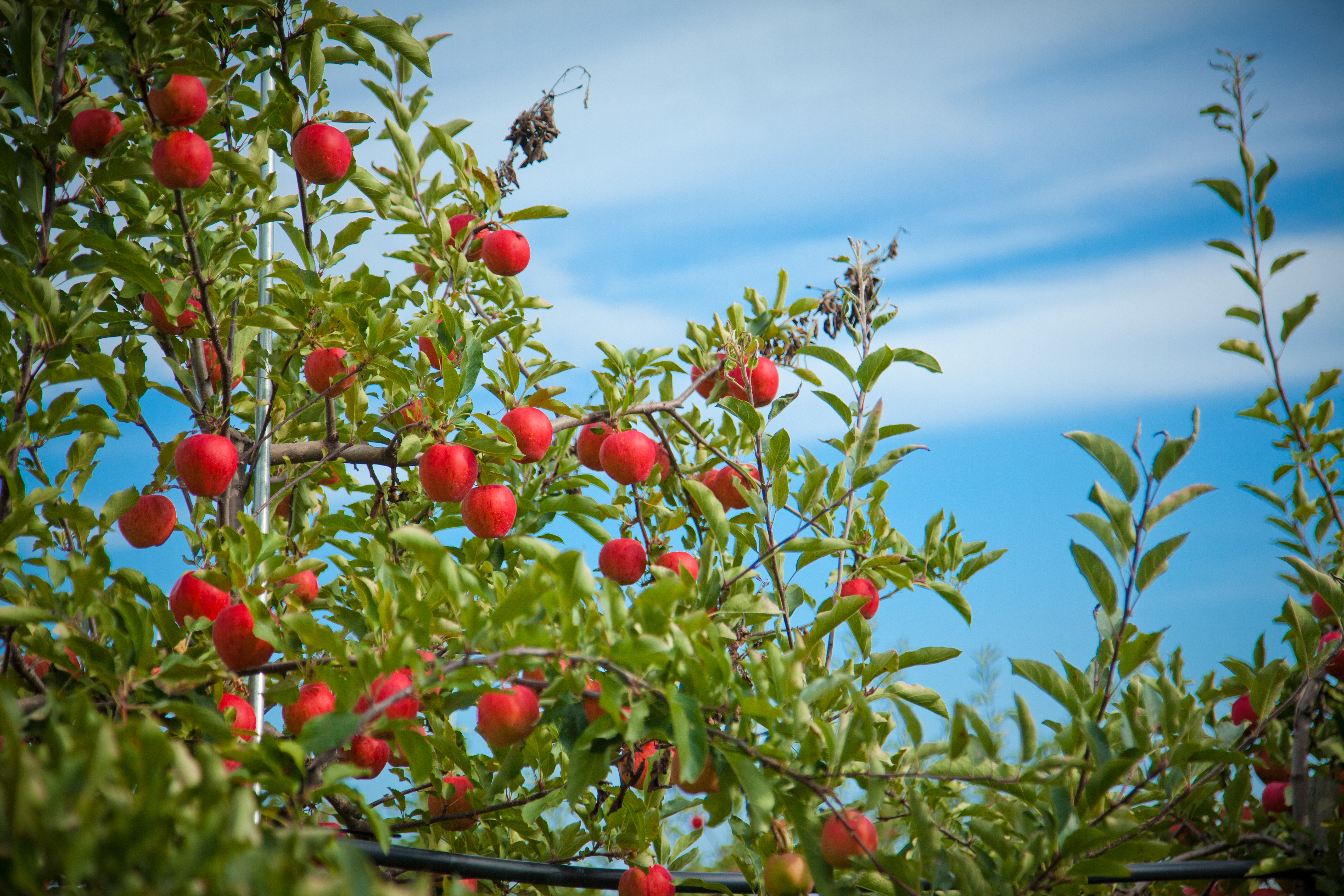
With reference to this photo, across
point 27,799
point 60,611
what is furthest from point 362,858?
point 60,611

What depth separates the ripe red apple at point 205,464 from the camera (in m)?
1.87

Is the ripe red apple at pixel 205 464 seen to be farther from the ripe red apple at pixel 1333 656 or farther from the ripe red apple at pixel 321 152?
the ripe red apple at pixel 1333 656

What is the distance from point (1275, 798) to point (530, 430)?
6.45ft

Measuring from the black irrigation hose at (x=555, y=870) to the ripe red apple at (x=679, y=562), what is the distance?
66 centimetres

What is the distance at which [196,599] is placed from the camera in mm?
1620

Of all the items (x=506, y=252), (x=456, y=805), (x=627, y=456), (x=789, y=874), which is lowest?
(x=789, y=874)

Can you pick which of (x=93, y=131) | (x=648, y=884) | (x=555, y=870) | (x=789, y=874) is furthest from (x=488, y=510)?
(x=93, y=131)

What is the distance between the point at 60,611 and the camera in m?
1.42

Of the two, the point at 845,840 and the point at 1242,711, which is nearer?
the point at 845,840

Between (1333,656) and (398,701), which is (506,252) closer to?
(398,701)

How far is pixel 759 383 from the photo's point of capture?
7.41 ft

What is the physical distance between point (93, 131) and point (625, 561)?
141cm

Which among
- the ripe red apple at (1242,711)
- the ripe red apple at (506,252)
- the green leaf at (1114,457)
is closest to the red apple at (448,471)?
the ripe red apple at (506,252)

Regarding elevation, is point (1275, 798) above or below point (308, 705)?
below
